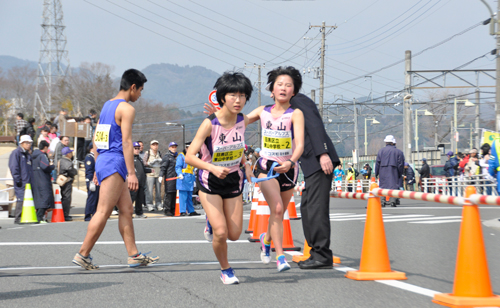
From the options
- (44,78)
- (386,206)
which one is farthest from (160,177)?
(44,78)

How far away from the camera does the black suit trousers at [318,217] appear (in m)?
6.34

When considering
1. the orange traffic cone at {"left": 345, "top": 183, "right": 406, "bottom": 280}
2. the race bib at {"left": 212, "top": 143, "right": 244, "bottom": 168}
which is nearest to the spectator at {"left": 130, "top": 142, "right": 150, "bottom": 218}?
the race bib at {"left": 212, "top": 143, "right": 244, "bottom": 168}

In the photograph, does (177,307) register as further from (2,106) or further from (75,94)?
(2,106)

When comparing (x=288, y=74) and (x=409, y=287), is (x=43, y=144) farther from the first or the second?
(x=409, y=287)

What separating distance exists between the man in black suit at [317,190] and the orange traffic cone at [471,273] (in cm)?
186

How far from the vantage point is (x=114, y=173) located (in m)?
6.30

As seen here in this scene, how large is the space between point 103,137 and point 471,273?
3.85m

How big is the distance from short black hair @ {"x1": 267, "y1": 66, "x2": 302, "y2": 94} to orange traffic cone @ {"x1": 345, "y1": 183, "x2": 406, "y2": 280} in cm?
139

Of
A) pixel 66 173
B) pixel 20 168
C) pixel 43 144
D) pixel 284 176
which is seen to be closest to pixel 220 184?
pixel 284 176

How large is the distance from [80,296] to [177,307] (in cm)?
93

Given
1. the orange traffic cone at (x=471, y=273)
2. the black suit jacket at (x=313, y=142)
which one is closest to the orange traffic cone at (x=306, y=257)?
the black suit jacket at (x=313, y=142)

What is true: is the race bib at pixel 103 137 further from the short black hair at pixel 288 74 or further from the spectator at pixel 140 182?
the spectator at pixel 140 182

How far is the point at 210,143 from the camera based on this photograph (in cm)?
548

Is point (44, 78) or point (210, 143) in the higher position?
point (44, 78)
